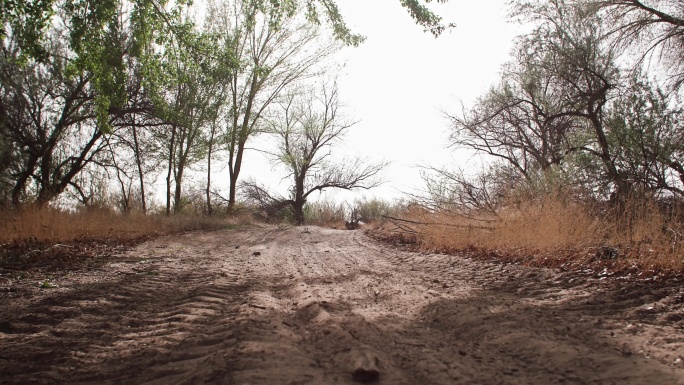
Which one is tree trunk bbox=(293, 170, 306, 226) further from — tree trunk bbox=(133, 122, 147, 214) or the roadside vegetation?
the roadside vegetation

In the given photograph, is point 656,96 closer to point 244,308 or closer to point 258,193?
point 244,308

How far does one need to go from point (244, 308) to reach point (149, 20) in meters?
6.59

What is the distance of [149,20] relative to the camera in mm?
7137

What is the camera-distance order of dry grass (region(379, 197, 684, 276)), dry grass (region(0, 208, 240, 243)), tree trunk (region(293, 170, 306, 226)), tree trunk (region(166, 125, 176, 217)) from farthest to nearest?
tree trunk (region(293, 170, 306, 226)), tree trunk (region(166, 125, 176, 217)), dry grass (region(0, 208, 240, 243)), dry grass (region(379, 197, 684, 276))

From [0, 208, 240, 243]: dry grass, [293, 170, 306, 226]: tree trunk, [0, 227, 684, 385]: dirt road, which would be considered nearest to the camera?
[0, 227, 684, 385]: dirt road

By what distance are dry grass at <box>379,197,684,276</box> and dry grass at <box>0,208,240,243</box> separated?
7.08m

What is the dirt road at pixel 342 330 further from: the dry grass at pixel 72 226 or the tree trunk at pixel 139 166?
the tree trunk at pixel 139 166

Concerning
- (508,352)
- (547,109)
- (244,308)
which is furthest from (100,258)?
(547,109)

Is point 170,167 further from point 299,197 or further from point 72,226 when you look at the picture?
point 299,197

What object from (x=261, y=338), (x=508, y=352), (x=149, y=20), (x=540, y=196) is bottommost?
(x=508, y=352)

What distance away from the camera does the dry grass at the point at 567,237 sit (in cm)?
408

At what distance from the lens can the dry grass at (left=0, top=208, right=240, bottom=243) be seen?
6938 mm

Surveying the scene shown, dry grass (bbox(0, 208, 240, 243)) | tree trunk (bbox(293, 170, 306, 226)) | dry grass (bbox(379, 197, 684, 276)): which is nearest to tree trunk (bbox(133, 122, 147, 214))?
dry grass (bbox(0, 208, 240, 243))

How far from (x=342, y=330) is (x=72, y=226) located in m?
8.09
